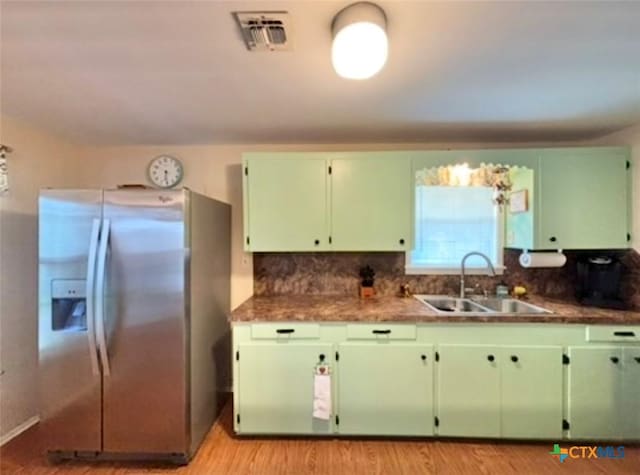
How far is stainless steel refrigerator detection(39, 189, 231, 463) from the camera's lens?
1.98m

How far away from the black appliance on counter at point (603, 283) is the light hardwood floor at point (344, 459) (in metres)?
0.95

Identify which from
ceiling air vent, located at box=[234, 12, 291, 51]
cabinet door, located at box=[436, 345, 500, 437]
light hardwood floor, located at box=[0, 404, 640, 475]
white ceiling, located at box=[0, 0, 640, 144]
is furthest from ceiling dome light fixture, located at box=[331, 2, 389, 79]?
light hardwood floor, located at box=[0, 404, 640, 475]

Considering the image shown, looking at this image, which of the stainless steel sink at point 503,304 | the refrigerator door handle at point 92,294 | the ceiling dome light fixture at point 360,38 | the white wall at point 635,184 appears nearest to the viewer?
the ceiling dome light fixture at point 360,38

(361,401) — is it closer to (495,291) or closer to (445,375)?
(445,375)

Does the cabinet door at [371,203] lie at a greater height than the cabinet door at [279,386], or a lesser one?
greater

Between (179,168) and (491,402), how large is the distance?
119 inches

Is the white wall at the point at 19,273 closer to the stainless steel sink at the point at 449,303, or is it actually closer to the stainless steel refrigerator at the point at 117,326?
the stainless steel refrigerator at the point at 117,326

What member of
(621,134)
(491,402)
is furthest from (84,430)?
(621,134)

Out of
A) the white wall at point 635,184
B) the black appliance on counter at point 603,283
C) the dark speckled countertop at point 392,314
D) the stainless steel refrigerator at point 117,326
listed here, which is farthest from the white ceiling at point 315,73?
the dark speckled countertop at point 392,314

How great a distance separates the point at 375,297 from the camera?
279cm

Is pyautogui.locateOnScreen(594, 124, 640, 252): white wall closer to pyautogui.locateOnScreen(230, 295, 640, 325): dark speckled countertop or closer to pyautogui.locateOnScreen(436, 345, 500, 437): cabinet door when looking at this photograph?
pyautogui.locateOnScreen(230, 295, 640, 325): dark speckled countertop

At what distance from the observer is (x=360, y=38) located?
1176 mm

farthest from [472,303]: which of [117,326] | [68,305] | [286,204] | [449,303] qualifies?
[68,305]

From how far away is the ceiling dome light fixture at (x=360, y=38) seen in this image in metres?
1.16
